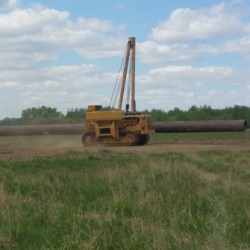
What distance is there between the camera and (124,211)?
9727 mm

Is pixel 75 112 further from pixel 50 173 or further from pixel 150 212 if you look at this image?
pixel 150 212

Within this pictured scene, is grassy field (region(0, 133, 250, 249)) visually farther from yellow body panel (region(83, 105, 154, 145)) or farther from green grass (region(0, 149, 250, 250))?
yellow body panel (region(83, 105, 154, 145))

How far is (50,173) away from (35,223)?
558cm

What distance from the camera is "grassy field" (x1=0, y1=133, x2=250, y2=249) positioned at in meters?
7.98

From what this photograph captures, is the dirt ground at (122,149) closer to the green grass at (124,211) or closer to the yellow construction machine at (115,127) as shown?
the yellow construction machine at (115,127)

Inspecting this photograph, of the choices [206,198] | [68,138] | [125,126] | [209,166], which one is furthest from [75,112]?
[206,198]

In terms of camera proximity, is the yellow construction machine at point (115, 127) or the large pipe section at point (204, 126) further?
the large pipe section at point (204, 126)

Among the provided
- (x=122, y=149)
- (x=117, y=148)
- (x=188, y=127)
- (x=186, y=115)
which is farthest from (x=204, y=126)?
(x=186, y=115)

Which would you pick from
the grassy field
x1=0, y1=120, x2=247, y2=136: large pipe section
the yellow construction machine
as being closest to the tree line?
x1=0, y1=120, x2=247, y2=136: large pipe section

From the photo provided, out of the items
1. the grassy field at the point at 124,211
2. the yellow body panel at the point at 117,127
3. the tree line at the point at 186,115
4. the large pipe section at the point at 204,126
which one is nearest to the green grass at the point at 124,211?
the grassy field at the point at 124,211

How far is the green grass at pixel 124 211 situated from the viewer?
26.2 ft

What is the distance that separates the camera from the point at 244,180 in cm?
1416

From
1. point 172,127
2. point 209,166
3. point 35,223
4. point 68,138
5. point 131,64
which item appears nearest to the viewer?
point 35,223

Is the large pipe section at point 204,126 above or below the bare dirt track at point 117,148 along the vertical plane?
above
